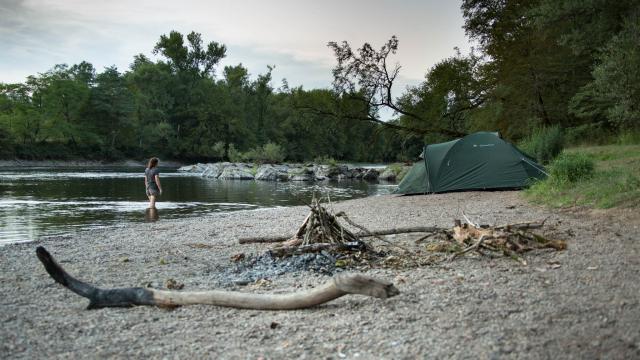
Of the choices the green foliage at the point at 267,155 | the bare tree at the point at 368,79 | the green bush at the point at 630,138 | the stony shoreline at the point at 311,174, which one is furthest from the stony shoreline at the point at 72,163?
the green bush at the point at 630,138

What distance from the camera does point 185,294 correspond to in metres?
5.77

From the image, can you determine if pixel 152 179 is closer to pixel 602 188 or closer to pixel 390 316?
pixel 602 188

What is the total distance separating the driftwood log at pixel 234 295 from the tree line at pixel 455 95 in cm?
1188

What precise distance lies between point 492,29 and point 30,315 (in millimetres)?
30024

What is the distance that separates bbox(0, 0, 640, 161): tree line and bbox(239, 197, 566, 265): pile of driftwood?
8394 millimetres

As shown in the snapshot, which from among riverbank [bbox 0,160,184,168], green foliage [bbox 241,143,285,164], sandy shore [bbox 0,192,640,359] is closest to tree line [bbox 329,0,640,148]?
sandy shore [bbox 0,192,640,359]

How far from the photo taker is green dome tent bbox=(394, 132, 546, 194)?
18219 millimetres

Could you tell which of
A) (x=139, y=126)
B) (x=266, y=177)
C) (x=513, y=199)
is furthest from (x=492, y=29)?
(x=139, y=126)

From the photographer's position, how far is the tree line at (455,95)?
14.9 meters

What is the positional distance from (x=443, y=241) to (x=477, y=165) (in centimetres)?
1115

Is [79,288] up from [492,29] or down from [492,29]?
down

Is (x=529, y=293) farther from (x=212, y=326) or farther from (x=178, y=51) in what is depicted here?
(x=178, y=51)

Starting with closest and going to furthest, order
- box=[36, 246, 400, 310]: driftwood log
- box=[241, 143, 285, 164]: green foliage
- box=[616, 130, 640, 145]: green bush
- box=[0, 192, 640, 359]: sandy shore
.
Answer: box=[0, 192, 640, 359]: sandy shore, box=[36, 246, 400, 310]: driftwood log, box=[616, 130, 640, 145]: green bush, box=[241, 143, 285, 164]: green foliage

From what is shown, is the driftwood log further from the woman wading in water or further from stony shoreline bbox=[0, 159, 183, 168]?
stony shoreline bbox=[0, 159, 183, 168]
